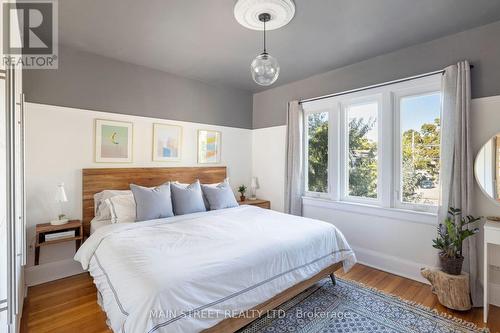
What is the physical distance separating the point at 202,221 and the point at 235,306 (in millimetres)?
1165

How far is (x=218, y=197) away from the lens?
3.31 meters

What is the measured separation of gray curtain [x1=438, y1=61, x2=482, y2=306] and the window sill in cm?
19

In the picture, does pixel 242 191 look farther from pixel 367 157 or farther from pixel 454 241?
pixel 454 241

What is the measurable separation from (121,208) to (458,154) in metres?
3.56

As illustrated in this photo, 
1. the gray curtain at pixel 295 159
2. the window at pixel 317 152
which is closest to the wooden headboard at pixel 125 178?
the gray curtain at pixel 295 159

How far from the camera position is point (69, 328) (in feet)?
6.41

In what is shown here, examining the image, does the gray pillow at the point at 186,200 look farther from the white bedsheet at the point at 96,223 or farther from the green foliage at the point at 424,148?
the green foliage at the point at 424,148

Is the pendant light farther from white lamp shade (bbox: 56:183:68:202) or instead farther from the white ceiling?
white lamp shade (bbox: 56:183:68:202)

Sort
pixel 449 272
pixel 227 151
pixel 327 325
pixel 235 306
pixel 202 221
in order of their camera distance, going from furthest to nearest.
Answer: pixel 227 151 < pixel 202 221 < pixel 449 272 < pixel 327 325 < pixel 235 306

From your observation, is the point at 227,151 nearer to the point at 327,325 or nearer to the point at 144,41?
the point at 144,41

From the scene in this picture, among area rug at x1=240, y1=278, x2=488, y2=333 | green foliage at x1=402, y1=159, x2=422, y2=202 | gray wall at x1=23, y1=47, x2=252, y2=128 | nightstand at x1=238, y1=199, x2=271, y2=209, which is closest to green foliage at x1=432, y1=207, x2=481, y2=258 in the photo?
green foliage at x1=402, y1=159, x2=422, y2=202

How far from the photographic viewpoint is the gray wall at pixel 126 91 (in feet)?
9.20

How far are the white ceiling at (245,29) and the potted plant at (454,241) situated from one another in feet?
6.08

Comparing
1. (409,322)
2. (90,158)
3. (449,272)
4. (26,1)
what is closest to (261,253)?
(409,322)
